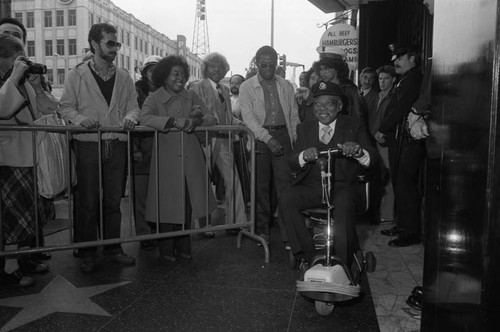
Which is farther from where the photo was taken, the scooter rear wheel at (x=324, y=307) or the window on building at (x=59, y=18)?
the window on building at (x=59, y=18)

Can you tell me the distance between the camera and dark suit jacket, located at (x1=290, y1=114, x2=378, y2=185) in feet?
→ 14.0

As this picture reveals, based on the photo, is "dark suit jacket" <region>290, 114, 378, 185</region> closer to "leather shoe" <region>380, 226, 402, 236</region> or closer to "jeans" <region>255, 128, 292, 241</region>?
"jeans" <region>255, 128, 292, 241</region>

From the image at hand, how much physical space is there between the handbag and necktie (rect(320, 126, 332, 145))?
2287mm

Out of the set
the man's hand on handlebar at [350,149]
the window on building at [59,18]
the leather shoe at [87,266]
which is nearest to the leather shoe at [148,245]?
the leather shoe at [87,266]

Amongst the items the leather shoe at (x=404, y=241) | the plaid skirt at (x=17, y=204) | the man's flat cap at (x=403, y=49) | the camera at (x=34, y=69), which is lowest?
the leather shoe at (x=404, y=241)

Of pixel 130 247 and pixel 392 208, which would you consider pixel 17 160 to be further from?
pixel 392 208

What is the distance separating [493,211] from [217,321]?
2.40 metres

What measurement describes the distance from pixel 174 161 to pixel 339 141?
1619 millimetres

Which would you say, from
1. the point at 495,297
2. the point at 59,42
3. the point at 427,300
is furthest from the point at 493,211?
the point at 59,42

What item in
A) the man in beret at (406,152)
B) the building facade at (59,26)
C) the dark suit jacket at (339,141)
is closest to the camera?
the dark suit jacket at (339,141)

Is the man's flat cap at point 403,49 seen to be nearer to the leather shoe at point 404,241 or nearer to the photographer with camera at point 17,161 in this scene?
the leather shoe at point 404,241

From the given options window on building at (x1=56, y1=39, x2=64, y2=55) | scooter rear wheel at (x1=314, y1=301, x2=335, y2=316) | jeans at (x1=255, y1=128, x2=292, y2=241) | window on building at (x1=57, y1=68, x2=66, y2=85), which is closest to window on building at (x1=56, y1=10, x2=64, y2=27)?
window on building at (x1=56, y1=39, x2=64, y2=55)

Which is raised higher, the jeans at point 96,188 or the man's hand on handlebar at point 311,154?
the man's hand on handlebar at point 311,154

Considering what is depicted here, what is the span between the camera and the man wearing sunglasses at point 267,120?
5.45 metres
